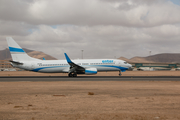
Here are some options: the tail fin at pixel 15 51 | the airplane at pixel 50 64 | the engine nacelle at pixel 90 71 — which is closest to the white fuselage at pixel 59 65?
the airplane at pixel 50 64

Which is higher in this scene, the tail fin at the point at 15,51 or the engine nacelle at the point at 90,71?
the tail fin at the point at 15,51

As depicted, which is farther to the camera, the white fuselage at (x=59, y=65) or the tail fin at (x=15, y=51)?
the tail fin at (x=15, y=51)

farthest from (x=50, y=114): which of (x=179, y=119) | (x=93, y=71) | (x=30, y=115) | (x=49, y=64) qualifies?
(x=49, y=64)

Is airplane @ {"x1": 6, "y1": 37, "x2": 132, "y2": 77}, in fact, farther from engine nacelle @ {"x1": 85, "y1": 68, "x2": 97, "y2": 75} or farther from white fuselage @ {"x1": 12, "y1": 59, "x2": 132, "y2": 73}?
engine nacelle @ {"x1": 85, "y1": 68, "x2": 97, "y2": 75}

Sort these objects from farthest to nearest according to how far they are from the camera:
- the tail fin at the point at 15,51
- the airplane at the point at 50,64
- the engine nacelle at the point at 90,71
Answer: the tail fin at the point at 15,51 < the airplane at the point at 50,64 < the engine nacelle at the point at 90,71

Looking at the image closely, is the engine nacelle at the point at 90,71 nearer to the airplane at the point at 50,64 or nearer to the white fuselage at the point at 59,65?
the airplane at the point at 50,64

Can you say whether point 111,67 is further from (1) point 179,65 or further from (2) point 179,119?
(1) point 179,65

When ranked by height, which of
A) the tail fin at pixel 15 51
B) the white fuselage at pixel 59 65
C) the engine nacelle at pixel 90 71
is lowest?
the engine nacelle at pixel 90 71

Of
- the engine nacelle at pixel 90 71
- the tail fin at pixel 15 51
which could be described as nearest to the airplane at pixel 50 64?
the tail fin at pixel 15 51

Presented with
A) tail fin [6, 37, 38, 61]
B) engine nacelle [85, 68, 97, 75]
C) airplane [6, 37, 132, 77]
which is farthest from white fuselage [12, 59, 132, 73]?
engine nacelle [85, 68, 97, 75]

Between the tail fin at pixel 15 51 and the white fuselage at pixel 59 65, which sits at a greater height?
the tail fin at pixel 15 51

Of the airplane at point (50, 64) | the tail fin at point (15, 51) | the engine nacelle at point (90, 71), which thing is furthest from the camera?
the tail fin at point (15, 51)

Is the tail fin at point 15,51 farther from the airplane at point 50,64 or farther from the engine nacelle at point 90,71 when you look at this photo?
the engine nacelle at point 90,71

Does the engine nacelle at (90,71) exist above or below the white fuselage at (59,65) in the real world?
below
